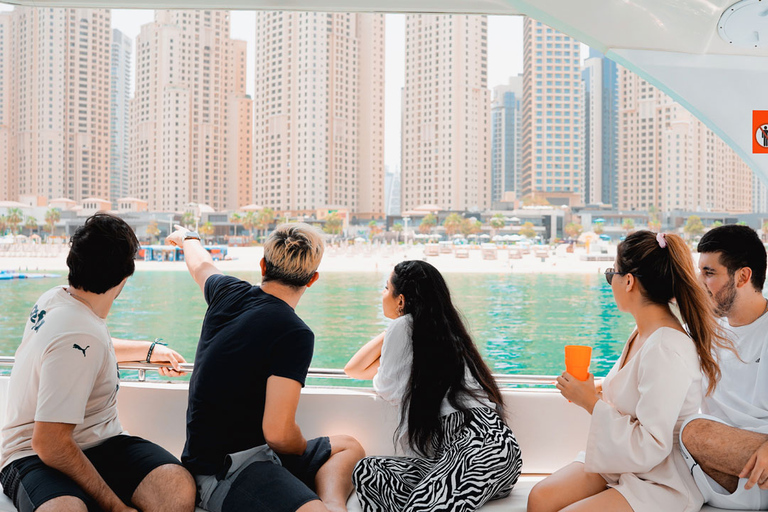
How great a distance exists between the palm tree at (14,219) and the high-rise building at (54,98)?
3.09 metres

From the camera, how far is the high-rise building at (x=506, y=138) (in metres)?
36.2

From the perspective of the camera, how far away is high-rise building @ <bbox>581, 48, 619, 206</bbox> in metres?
33.0

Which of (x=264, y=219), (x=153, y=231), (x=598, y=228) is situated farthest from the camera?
(x=264, y=219)

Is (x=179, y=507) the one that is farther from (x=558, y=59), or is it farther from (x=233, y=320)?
(x=558, y=59)

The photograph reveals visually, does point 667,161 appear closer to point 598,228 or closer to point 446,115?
point 598,228

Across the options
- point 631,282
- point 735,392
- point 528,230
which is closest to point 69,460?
point 631,282

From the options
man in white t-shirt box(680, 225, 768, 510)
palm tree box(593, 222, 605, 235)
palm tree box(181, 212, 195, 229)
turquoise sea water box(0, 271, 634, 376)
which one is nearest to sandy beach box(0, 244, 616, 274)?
turquoise sea water box(0, 271, 634, 376)

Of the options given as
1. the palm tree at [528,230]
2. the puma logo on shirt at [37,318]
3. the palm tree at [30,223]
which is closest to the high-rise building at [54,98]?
the palm tree at [30,223]

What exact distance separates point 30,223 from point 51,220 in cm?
130

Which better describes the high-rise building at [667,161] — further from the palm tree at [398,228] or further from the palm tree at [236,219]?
the palm tree at [236,219]

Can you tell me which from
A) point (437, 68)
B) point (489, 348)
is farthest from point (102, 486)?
point (437, 68)

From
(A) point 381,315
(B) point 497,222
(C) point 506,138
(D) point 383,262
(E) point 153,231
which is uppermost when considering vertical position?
(C) point 506,138

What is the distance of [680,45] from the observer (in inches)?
72.2

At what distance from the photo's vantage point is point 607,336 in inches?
625
